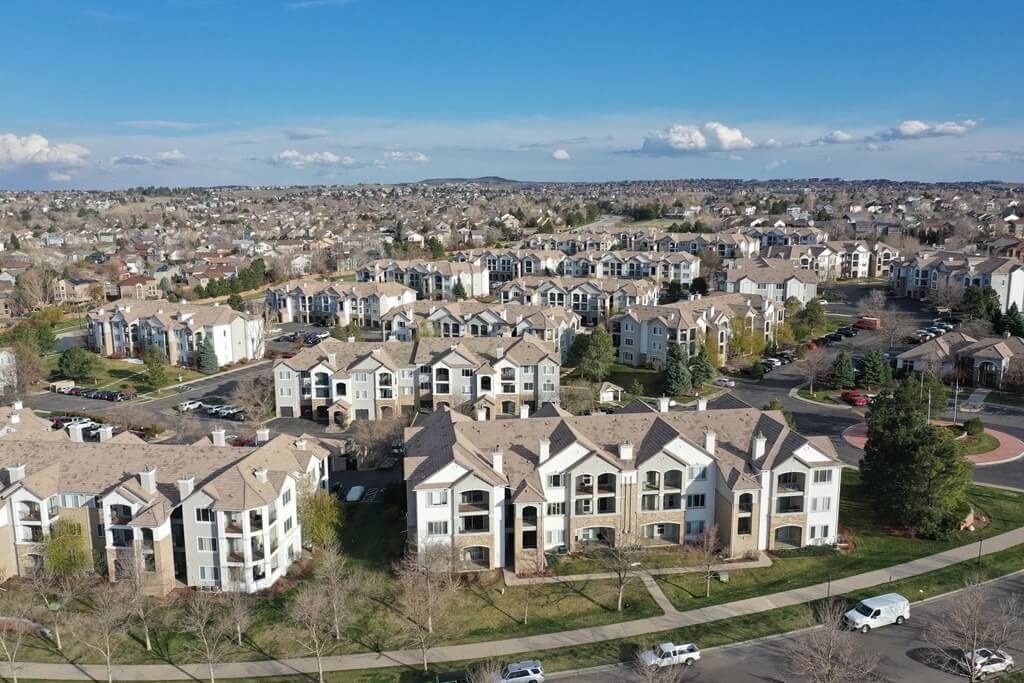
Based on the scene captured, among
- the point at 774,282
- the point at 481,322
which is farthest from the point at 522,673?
the point at 774,282

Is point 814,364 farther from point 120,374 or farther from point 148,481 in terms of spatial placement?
point 120,374

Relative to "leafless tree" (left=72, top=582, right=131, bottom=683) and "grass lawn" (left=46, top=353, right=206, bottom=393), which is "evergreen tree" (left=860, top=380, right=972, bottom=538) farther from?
"grass lawn" (left=46, top=353, right=206, bottom=393)

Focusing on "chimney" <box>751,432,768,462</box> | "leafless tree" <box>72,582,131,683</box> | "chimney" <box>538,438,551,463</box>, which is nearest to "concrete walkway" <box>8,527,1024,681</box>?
"leafless tree" <box>72,582,131,683</box>

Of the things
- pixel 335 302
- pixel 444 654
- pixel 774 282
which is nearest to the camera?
pixel 444 654

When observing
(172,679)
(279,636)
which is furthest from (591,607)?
(172,679)

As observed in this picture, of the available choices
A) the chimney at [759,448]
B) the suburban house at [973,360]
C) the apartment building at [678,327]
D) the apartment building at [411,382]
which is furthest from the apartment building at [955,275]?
the chimney at [759,448]
